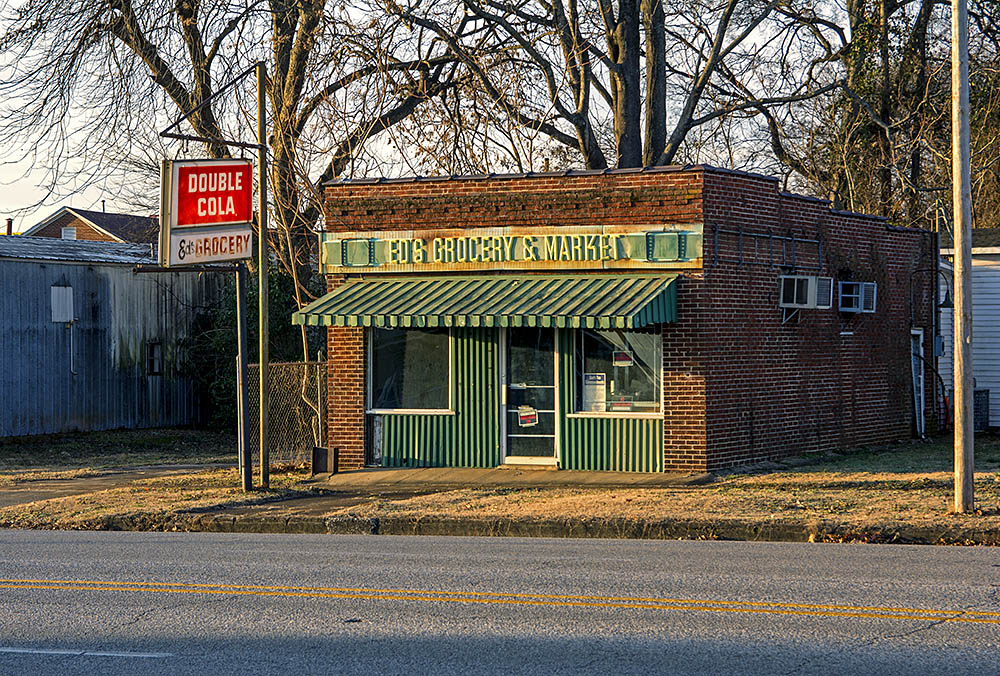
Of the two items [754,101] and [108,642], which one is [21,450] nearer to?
[754,101]

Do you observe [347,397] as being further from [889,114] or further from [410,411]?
[889,114]

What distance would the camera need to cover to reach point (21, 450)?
26.7m

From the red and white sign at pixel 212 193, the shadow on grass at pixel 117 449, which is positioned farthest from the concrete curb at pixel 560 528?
the shadow on grass at pixel 117 449

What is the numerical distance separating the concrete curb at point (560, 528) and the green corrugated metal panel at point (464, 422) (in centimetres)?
434

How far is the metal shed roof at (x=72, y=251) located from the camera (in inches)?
1129

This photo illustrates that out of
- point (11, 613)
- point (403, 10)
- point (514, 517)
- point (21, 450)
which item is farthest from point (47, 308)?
point (11, 613)

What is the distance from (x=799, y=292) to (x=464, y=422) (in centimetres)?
564

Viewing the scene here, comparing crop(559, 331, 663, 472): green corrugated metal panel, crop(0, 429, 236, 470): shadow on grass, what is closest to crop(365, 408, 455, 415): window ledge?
crop(559, 331, 663, 472): green corrugated metal panel

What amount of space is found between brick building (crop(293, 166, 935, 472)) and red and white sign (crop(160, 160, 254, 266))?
1.98m

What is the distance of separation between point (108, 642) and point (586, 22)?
22120 millimetres

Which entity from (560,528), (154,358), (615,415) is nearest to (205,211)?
(615,415)

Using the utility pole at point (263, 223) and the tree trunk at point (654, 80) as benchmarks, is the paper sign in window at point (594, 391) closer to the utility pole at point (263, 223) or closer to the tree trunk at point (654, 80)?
the utility pole at point (263, 223)

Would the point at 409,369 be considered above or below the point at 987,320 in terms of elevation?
below

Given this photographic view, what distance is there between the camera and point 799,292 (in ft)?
64.8
